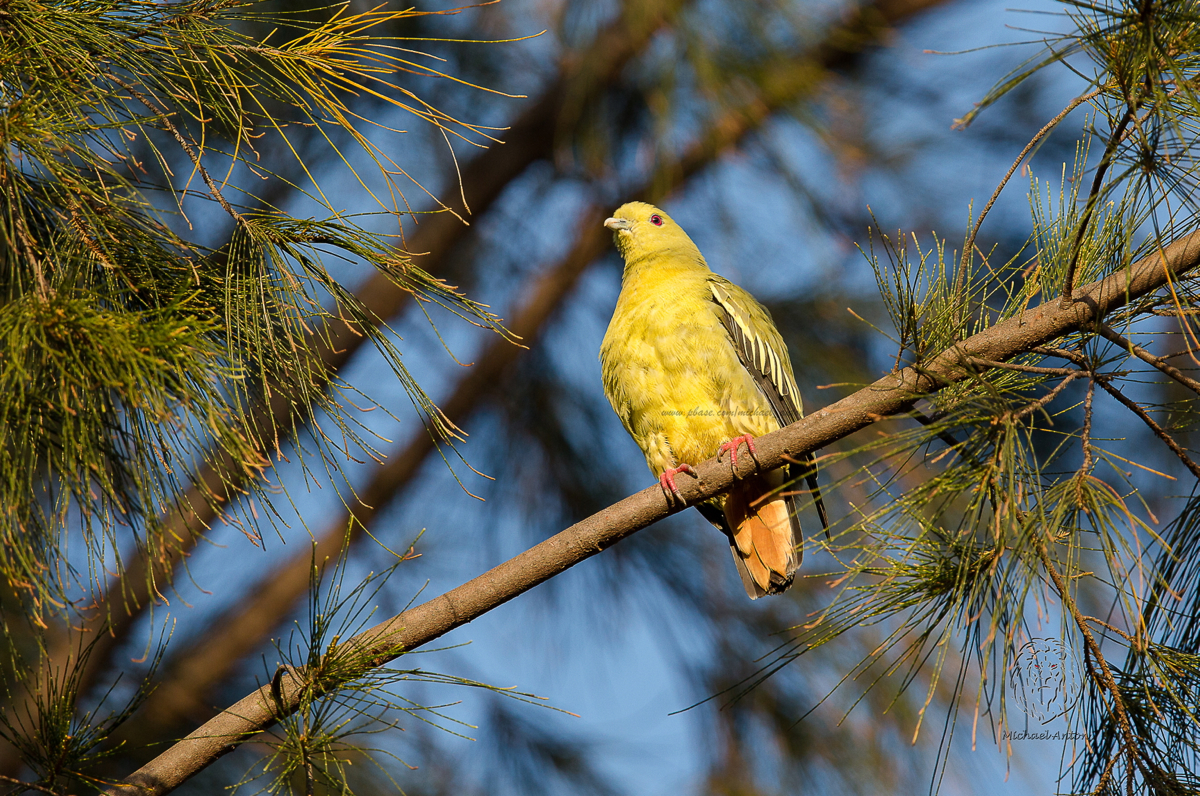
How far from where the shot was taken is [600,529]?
81.4 inches

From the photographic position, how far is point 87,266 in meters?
1.67

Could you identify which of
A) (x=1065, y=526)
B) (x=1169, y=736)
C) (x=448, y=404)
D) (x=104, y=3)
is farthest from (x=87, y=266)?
(x=448, y=404)

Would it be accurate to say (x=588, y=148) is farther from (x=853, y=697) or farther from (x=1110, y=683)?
(x=1110, y=683)

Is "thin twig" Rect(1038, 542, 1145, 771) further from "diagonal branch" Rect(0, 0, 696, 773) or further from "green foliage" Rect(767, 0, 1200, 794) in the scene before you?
"diagonal branch" Rect(0, 0, 696, 773)

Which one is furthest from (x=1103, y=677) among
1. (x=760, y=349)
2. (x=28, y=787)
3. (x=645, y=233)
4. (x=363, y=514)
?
(x=363, y=514)

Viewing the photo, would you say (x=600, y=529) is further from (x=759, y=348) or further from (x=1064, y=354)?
(x=759, y=348)

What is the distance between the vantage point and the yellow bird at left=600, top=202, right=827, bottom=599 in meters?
3.12

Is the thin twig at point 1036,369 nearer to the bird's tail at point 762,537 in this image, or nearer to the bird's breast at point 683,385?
the bird's breast at point 683,385

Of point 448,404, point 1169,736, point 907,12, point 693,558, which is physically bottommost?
point 1169,736

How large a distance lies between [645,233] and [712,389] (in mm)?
934

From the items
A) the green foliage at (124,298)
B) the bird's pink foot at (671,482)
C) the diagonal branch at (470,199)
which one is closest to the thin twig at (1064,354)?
the bird's pink foot at (671,482)

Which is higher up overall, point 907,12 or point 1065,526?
point 907,12

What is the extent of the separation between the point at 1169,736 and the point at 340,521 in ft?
13.0

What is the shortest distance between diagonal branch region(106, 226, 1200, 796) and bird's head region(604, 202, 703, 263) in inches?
70.4
